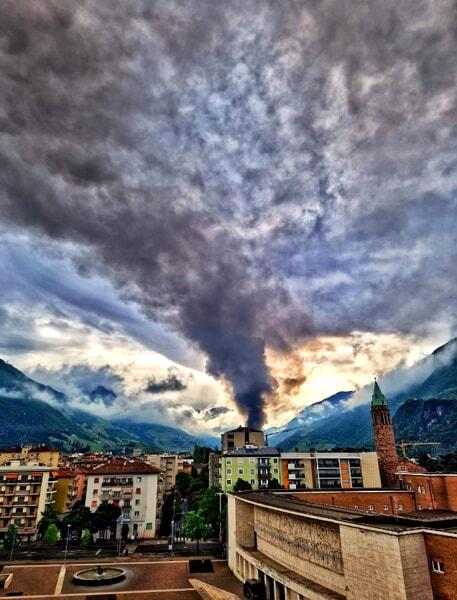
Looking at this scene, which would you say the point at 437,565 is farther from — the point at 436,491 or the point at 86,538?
the point at 86,538

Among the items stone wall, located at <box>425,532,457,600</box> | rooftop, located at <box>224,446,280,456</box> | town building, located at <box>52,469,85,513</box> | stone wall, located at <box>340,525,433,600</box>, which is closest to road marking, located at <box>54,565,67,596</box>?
stone wall, located at <box>340,525,433,600</box>

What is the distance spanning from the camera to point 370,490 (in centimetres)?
6288

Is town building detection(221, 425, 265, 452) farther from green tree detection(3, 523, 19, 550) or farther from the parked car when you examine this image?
the parked car

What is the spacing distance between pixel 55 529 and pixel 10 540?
Answer: 7467 mm

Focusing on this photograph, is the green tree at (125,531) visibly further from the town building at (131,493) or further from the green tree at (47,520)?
the green tree at (47,520)

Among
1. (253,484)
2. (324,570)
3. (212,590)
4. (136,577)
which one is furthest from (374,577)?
(253,484)

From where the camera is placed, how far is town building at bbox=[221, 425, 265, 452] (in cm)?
13038

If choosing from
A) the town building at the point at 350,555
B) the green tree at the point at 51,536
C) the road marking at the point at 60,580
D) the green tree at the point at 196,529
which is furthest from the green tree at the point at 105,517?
the town building at the point at 350,555

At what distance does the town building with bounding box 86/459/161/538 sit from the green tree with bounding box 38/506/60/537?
6890mm

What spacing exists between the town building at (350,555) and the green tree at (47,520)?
43125mm

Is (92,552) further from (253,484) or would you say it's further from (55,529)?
(253,484)

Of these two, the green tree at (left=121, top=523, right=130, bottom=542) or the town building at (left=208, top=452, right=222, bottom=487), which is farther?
the town building at (left=208, top=452, right=222, bottom=487)

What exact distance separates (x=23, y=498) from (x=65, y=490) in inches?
514

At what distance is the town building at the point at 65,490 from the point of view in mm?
87062
